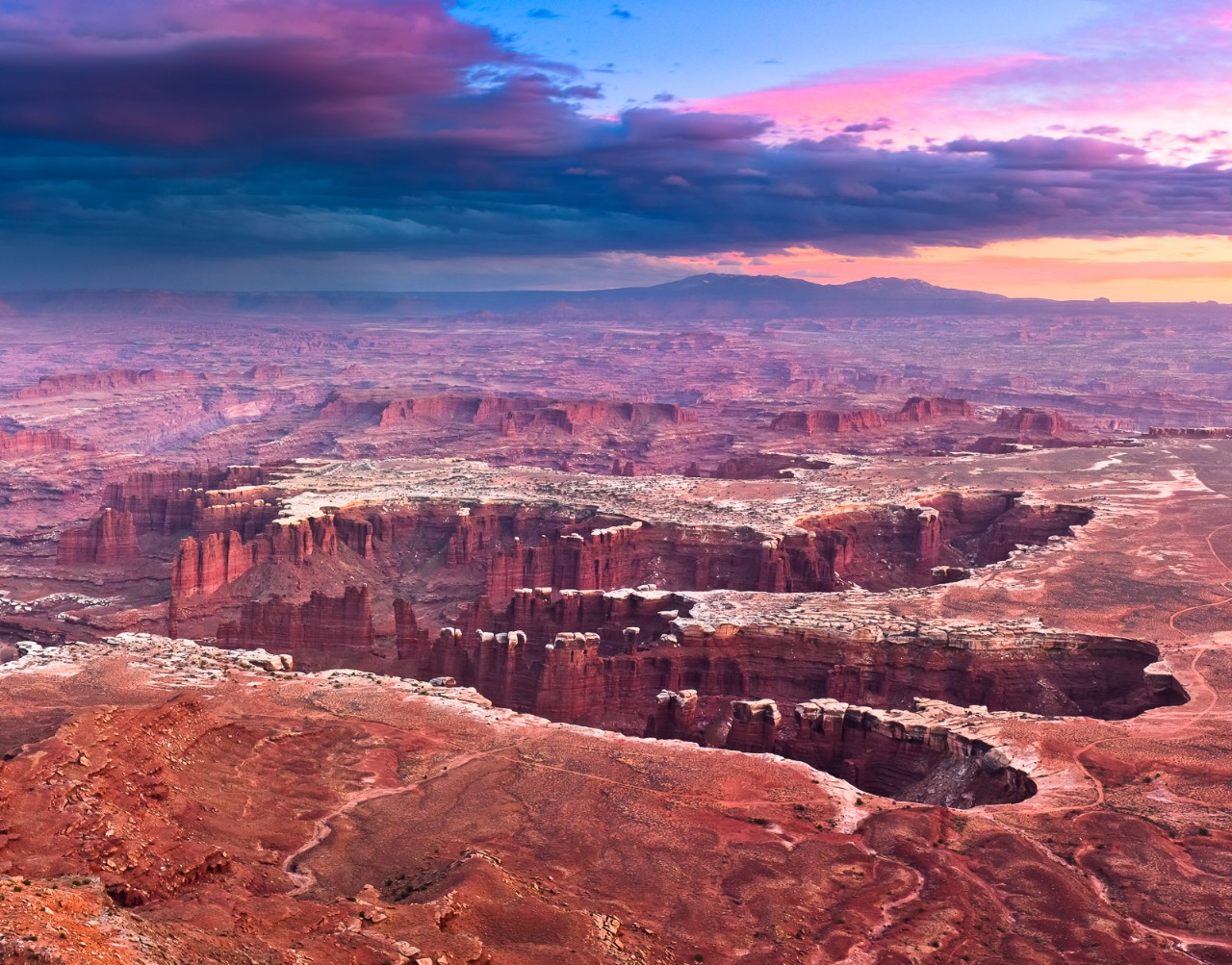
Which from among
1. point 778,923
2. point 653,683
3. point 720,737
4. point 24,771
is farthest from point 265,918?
point 653,683

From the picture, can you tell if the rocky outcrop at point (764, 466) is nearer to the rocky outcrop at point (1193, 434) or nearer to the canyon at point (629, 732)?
the canyon at point (629, 732)

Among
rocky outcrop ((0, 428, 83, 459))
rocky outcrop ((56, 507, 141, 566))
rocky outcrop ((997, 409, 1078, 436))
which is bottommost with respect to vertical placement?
rocky outcrop ((56, 507, 141, 566))

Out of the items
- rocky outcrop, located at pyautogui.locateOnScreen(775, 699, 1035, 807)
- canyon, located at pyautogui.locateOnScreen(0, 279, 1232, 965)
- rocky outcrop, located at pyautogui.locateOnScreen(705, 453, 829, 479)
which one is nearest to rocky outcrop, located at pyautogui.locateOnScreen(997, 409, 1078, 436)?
rocky outcrop, located at pyautogui.locateOnScreen(705, 453, 829, 479)

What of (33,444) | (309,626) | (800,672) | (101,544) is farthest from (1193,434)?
(33,444)

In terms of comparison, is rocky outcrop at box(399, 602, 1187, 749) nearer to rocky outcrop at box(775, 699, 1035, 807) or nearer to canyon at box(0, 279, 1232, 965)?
canyon at box(0, 279, 1232, 965)

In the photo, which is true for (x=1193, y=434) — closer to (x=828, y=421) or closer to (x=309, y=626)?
(x=828, y=421)

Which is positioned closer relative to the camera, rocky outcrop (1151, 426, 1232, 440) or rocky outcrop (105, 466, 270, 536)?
rocky outcrop (105, 466, 270, 536)
